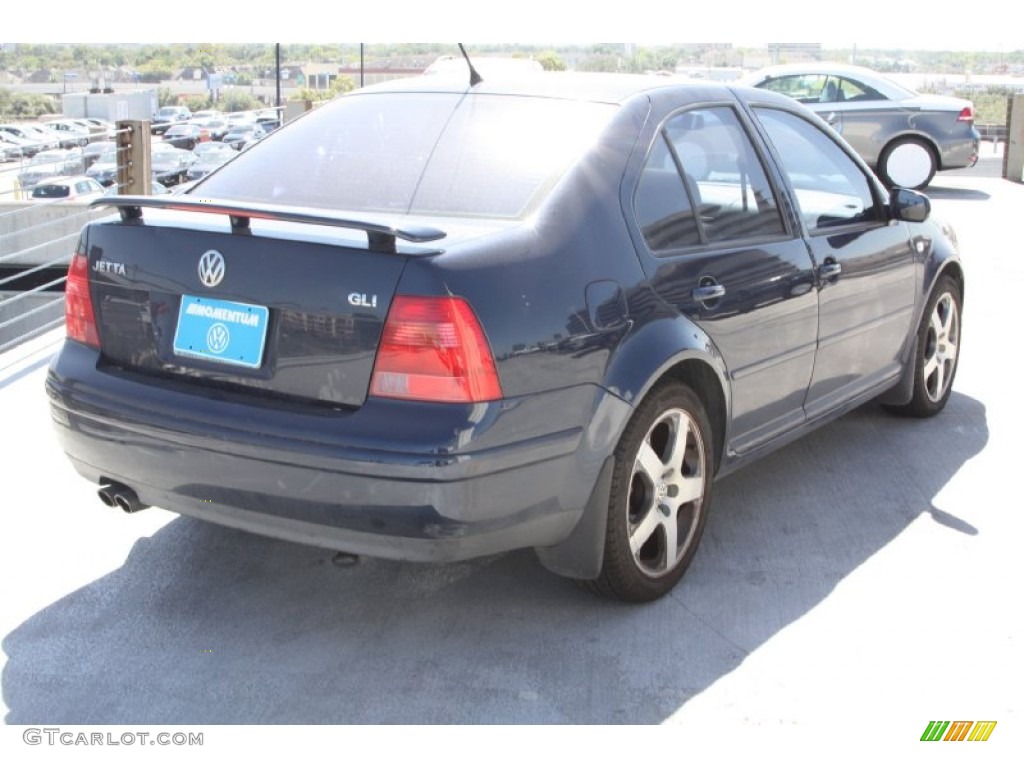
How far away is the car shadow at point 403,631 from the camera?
324cm

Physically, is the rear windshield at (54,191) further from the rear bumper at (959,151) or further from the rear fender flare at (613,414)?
the rear fender flare at (613,414)

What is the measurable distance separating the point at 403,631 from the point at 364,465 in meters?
0.76

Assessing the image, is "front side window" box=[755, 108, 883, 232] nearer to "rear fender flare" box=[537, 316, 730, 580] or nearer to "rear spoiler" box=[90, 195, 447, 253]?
"rear fender flare" box=[537, 316, 730, 580]

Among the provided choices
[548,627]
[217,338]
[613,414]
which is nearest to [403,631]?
[548,627]

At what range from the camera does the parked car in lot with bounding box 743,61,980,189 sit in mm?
16812

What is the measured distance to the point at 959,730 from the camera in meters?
3.18

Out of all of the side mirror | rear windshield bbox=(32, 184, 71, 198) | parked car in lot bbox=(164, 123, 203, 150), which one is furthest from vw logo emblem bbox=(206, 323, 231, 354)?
parked car in lot bbox=(164, 123, 203, 150)

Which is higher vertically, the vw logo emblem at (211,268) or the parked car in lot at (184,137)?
the vw logo emblem at (211,268)

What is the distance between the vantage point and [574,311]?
338 centimetres

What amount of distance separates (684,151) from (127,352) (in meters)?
1.82

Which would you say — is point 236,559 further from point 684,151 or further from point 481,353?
point 684,151

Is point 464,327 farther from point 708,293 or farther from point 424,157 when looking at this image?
point 708,293

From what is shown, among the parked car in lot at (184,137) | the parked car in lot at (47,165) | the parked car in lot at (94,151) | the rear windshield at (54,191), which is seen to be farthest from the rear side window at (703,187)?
the parked car in lot at (184,137)

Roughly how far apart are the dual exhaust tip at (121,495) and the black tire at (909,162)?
15.0 m
